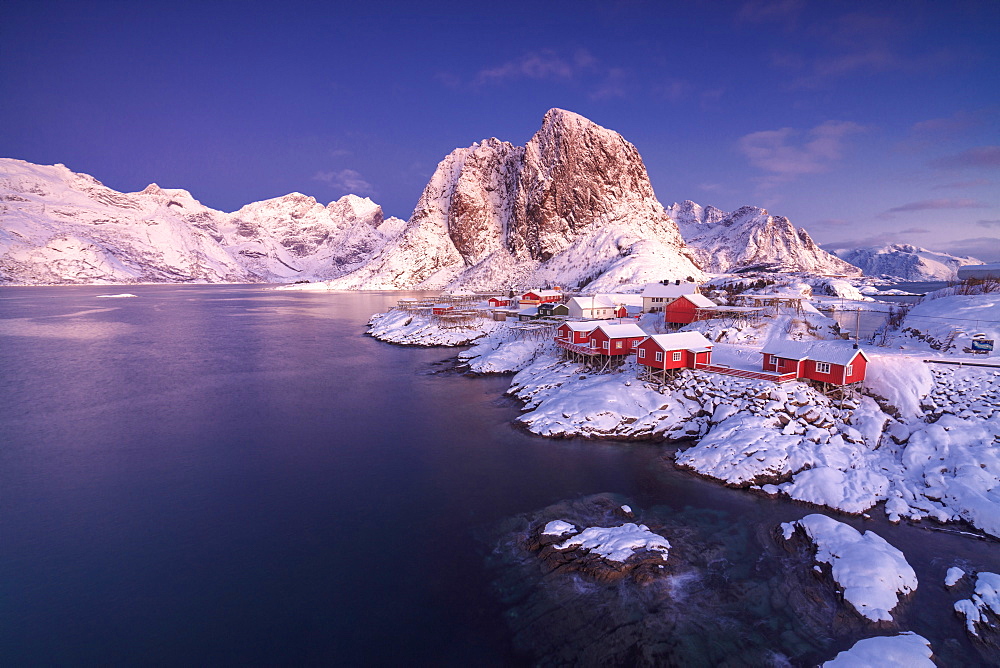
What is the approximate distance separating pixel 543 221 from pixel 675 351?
116138 millimetres

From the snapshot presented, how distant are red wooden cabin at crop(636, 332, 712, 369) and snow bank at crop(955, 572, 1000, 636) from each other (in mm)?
19799

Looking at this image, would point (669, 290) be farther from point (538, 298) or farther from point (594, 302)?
point (538, 298)

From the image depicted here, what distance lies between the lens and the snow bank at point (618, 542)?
16.5 meters

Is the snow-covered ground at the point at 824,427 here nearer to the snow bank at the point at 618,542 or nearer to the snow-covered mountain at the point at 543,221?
the snow bank at the point at 618,542

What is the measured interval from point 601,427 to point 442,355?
1202 inches

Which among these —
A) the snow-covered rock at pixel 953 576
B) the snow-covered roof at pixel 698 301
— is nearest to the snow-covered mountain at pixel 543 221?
the snow-covered roof at pixel 698 301

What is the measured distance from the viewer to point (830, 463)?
75.1 feet

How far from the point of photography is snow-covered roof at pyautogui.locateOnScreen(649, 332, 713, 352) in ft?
108

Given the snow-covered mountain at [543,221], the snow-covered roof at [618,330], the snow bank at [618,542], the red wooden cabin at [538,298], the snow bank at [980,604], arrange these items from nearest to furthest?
1. the snow bank at [980,604]
2. the snow bank at [618,542]
3. the snow-covered roof at [618,330]
4. the red wooden cabin at [538,298]
5. the snow-covered mountain at [543,221]

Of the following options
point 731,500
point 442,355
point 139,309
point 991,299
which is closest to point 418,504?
point 731,500

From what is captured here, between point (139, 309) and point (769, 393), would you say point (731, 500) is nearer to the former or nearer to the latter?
point (769, 393)

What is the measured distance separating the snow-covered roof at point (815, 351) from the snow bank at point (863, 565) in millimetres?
14612

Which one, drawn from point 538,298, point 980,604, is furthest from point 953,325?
point 538,298

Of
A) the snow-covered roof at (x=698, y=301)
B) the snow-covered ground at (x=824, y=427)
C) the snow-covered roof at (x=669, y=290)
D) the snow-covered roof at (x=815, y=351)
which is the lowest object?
the snow-covered ground at (x=824, y=427)
